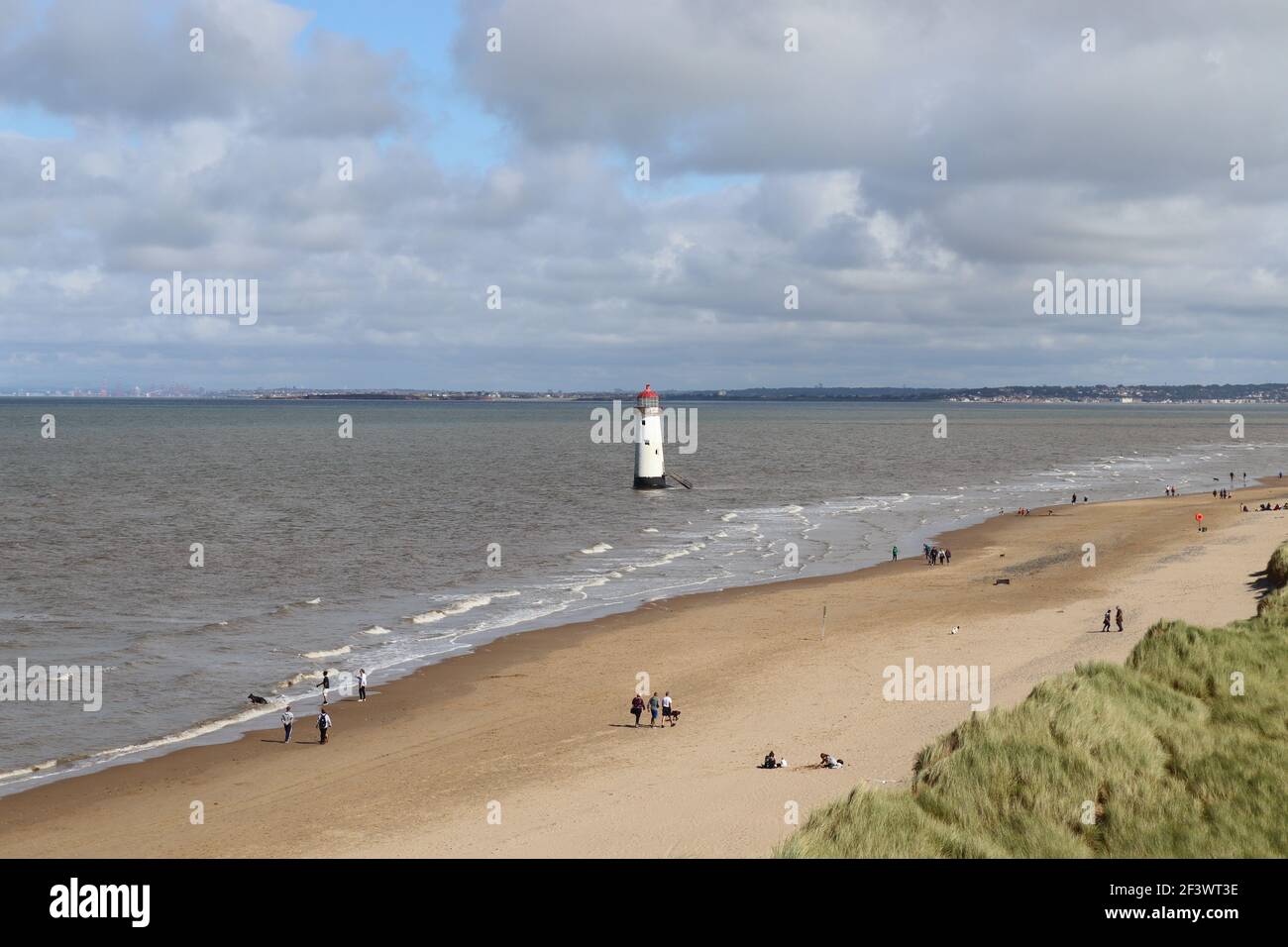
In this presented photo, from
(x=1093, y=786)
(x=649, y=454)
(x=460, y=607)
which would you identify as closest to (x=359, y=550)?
(x=460, y=607)

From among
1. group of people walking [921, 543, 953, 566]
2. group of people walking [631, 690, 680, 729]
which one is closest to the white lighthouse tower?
group of people walking [921, 543, 953, 566]

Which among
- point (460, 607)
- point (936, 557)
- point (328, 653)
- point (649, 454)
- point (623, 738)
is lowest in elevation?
point (623, 738)

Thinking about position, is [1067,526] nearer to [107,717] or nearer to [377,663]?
[377,663]

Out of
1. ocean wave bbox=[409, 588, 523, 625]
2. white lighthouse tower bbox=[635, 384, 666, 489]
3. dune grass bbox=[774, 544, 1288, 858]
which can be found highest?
white lighthouse tower bbox=[635, 384, 666, 489]

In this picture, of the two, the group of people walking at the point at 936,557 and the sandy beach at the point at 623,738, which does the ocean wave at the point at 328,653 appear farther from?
the group of people walking at the point at 936,557

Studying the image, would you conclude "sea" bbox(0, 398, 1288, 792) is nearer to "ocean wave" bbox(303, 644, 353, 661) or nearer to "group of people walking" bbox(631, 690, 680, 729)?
"ocean wave" bbox(303, 644, 353, 661)

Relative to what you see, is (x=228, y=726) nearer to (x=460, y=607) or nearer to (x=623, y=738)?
(x=623, y=738)

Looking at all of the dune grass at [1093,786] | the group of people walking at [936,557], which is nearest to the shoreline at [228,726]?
the group of people walking at [936,557]
